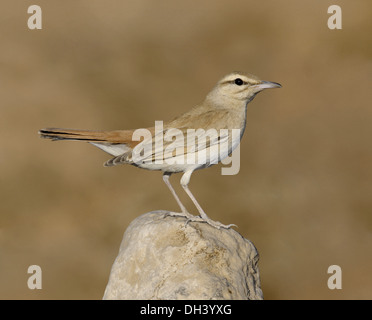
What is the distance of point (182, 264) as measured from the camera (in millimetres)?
6586

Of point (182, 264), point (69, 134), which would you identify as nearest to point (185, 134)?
point (69, 134)

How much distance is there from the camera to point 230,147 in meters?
7.51

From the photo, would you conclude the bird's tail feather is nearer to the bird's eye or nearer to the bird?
the bird

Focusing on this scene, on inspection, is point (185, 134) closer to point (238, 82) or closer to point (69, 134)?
point (238, 82)

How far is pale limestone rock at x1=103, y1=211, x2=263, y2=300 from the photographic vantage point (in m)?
6.38

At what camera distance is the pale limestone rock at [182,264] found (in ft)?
20.9

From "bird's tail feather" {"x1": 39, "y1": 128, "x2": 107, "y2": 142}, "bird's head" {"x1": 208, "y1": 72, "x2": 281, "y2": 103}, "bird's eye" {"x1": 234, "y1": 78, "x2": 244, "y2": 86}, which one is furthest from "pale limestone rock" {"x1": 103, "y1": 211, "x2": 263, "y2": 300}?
"bird's eye" {"x1": 234, "y1": 78, "x2": 244, "y2": 86}

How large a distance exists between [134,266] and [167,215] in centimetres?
79

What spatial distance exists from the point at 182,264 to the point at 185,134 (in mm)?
1704

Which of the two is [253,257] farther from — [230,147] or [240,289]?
[230,147]

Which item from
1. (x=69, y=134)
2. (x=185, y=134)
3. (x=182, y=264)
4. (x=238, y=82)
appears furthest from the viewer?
(x=238, y=82)

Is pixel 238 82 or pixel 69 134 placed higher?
pixel 238 82

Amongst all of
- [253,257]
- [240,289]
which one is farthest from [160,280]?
[253,257]

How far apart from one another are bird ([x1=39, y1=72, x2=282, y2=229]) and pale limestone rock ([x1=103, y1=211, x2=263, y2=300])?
0.94 feet
